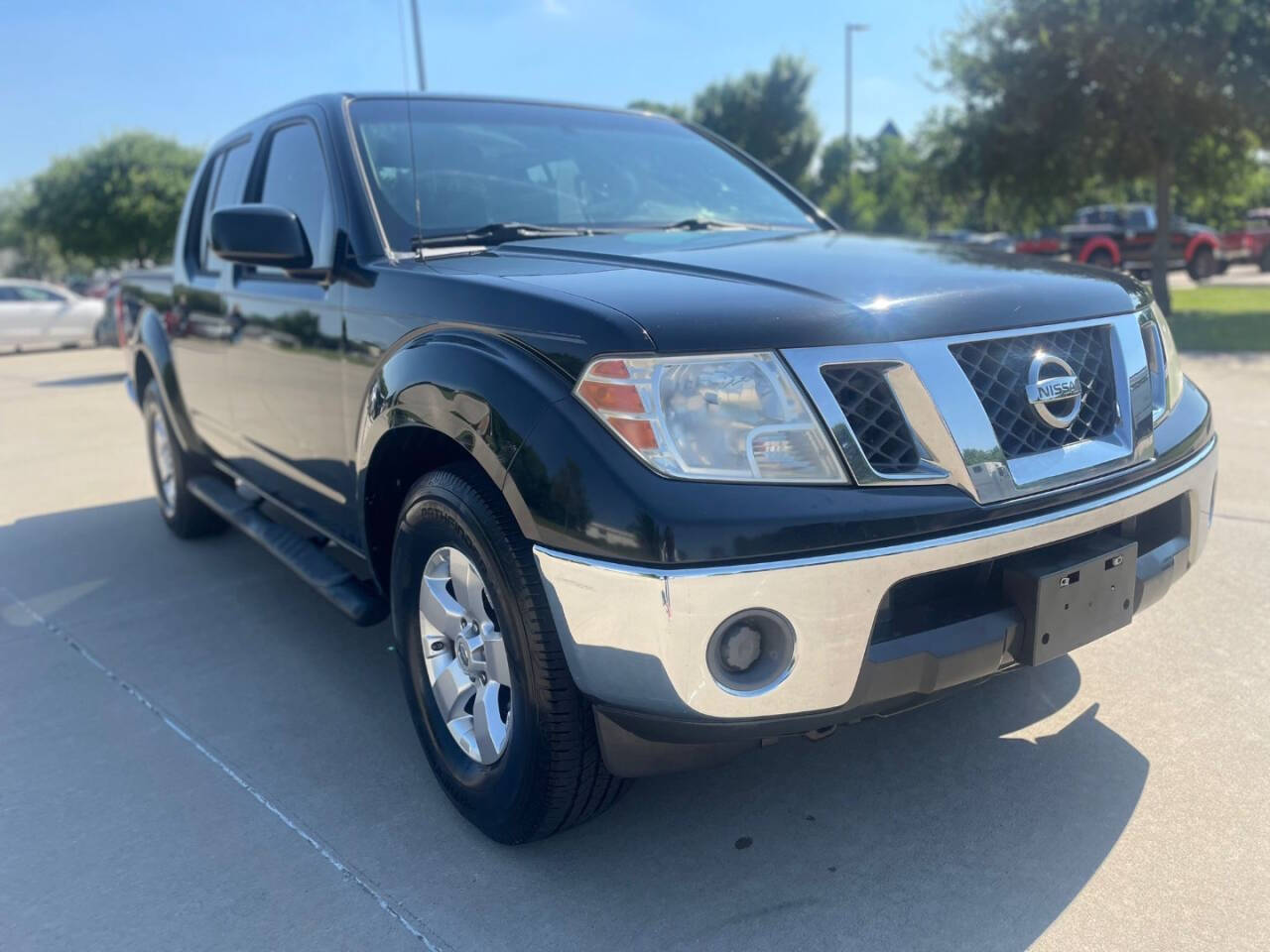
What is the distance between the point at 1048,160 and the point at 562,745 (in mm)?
16476

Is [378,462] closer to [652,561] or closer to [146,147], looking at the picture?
[652,561]

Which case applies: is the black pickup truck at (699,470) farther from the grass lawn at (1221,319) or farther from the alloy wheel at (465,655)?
the grass lawn at (1221,319)

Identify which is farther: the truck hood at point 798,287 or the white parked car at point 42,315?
the white parked car at point 42,315

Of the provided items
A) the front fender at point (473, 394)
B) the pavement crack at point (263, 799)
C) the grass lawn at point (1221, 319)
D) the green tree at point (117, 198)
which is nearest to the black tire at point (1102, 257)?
the grass lawn at point (1221, 319)

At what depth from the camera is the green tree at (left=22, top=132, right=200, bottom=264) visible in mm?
31359

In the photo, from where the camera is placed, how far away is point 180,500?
5152 mm

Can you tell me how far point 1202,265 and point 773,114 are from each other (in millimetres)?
20368

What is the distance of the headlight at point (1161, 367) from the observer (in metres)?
2.62

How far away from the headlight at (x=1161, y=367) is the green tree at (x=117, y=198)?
3239cm

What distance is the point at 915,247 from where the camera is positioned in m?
3.09

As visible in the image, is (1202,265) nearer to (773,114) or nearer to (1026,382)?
(773,114)

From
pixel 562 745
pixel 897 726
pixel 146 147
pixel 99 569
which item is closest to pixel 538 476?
pixel 562 745

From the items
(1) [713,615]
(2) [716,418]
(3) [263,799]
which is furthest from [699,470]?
(3) [263,799]

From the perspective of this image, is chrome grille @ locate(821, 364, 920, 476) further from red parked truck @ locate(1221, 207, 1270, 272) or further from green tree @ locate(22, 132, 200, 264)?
green tree @ locate(22, 132, 200, 264)
